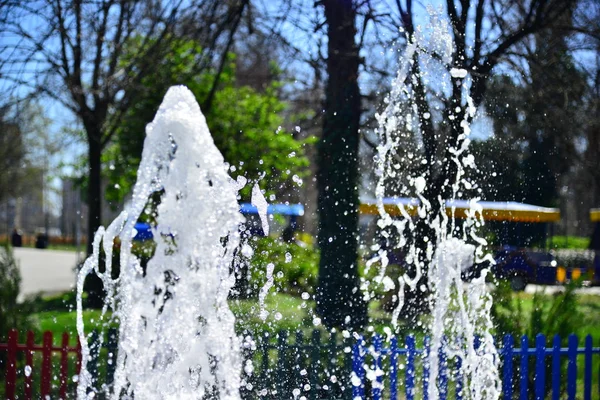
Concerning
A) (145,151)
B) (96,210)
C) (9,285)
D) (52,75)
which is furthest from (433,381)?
(96,210)

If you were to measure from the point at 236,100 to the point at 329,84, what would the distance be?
8326mm

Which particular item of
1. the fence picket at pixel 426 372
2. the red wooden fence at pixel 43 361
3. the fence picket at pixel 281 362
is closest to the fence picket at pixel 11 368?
the red wooden fence at pixel 43 361

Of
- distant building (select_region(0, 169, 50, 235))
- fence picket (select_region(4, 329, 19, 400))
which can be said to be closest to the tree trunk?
fence picket (select_region(4, 329, 19, 400))

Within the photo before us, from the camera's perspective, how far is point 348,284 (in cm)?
774

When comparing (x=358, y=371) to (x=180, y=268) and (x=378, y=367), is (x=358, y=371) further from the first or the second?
(x=180, y=268)

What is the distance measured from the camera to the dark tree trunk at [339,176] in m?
7.51

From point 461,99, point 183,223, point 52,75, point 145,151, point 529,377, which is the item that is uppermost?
point 52,75

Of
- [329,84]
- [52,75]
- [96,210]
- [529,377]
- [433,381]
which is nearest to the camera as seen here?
[433,381]

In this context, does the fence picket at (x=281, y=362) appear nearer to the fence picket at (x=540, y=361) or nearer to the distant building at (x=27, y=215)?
the fence picket at (x=540, y=361)

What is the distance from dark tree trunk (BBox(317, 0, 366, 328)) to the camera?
7.51 m

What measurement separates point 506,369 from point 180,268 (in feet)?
8.19

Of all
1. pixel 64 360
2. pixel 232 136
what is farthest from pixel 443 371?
pixel 232 136

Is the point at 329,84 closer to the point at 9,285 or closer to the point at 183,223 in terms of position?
the point at 9,285

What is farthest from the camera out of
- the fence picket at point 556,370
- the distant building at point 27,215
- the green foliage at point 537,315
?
the distant building at point 27,215
